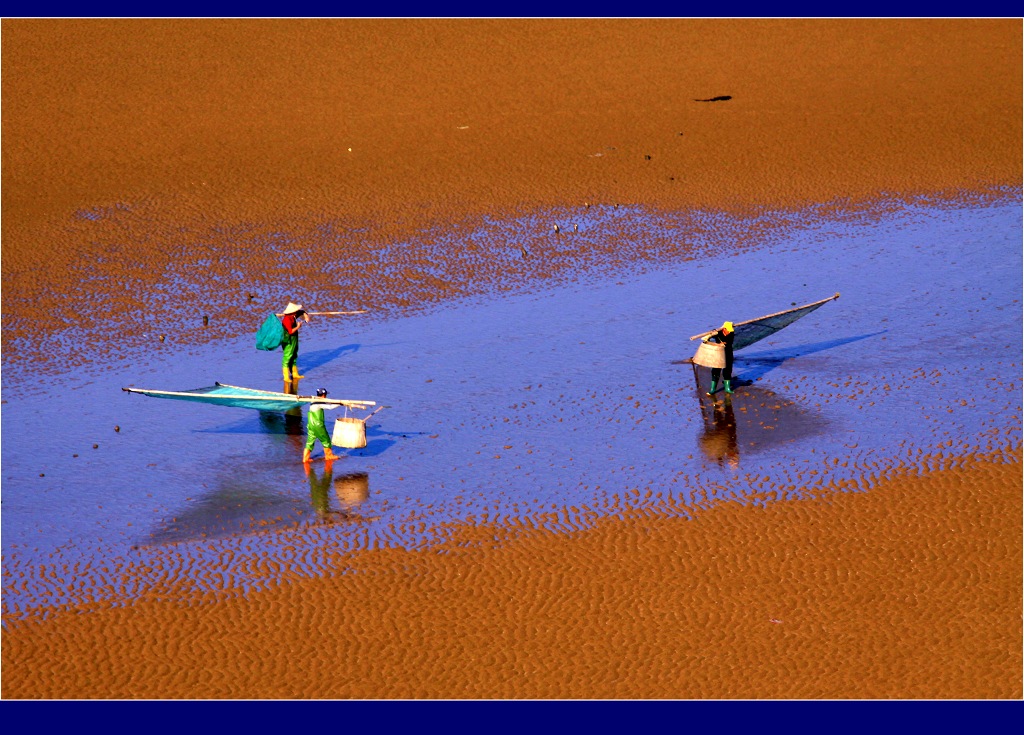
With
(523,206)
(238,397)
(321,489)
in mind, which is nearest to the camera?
(321,489)

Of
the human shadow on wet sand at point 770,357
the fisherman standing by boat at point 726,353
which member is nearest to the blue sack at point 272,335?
the fisherman standing by boat at point 726,353

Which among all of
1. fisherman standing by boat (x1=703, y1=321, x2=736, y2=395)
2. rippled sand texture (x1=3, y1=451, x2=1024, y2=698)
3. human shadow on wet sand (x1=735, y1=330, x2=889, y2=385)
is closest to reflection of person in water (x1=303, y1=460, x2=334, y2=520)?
rippled sand texture (x1=3, y1=451, x2=1024, y2=698)

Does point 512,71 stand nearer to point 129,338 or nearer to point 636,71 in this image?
point 636,71

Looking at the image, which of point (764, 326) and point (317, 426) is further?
point (764, 326)

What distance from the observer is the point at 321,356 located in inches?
851

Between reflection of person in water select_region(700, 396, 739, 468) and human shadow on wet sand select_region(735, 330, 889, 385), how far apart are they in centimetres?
117

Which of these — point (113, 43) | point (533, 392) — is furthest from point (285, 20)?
point (533, 392)

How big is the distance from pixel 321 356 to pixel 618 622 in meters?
9.39

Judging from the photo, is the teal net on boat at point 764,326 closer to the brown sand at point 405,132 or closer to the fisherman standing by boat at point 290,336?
the brown sand at point 405,132

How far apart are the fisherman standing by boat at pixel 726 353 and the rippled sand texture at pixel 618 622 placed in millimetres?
3699

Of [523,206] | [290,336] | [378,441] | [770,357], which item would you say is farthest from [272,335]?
[523,206]

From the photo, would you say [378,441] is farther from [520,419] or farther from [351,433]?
[520,419]

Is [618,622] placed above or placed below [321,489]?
below

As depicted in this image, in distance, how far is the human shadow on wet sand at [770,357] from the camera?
2022cm
